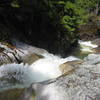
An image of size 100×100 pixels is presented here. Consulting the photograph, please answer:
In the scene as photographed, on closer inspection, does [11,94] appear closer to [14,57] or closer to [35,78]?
[35,78]

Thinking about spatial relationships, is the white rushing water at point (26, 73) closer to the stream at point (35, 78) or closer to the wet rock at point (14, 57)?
the stream at point (35, 78)

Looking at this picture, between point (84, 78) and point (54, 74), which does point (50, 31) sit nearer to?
point (54, 74)

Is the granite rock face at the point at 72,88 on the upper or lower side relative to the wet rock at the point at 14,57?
upper

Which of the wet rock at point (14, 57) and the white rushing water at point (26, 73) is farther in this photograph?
the wet rock at point (14, 57)

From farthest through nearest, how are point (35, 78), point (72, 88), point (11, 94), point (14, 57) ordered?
point (14, 57) < point (35, 78) < point (11, 94) < point (72, 88)

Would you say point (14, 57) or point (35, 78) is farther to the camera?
point (14, 57)

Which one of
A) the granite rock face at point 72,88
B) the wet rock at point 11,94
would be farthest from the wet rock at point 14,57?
the granite rock face at point 72,88

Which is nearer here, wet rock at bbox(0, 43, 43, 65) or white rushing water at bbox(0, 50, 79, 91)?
white rushing water at bbox(0, 50, 79, 91)

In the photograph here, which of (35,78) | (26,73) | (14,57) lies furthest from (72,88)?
(14,57)

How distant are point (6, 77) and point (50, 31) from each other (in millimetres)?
7235

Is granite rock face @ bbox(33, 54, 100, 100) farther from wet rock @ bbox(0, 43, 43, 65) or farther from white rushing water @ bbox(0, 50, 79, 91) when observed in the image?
wet rock @ bbox(0, 43, 43, 65)

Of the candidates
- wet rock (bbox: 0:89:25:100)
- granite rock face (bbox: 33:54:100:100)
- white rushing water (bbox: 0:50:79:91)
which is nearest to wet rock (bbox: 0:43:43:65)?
white rushing water (bbox: 0:50:79:91)

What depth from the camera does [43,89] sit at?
429 centimetres

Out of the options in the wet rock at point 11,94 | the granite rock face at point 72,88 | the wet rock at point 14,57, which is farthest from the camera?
the wet rock at point 14,57
